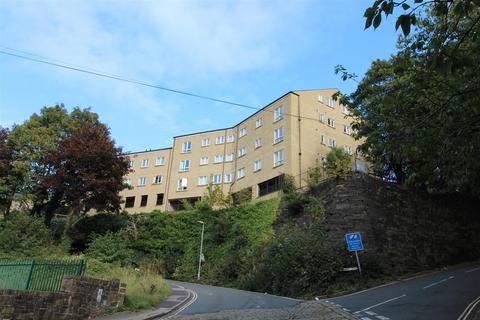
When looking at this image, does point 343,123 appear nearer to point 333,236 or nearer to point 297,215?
point 297,215

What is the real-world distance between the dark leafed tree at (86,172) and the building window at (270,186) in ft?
45.4

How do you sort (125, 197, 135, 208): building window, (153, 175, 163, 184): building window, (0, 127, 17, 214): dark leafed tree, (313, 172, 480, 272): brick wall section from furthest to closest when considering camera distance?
1. (125, 197, 135, 208): building window
2. (153, 175, 163, 184): building window
3. (0, 127, 17, 214): dark leafed tree
4. (313, 172, 480, 272): brick wall section

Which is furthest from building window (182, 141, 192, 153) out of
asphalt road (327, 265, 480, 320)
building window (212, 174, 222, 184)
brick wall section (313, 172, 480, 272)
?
asphalt road (327, 265, 480, 320)

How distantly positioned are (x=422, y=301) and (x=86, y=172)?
1224 inches

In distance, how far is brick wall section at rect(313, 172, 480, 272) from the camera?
3005cm

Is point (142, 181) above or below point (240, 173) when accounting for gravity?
above

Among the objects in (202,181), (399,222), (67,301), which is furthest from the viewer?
(202,181)

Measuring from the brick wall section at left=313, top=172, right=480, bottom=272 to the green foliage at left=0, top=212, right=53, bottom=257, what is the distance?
21940mm

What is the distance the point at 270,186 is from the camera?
4562 centimetres

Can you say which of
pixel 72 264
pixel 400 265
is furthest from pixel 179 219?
pixel 72 264

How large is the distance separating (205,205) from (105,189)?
10150 mm

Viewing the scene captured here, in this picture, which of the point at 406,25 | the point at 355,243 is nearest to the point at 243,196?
the point at 355,243

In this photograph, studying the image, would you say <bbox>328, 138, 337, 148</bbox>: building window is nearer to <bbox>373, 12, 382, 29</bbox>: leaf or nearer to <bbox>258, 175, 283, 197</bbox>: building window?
<bbox>258, 175, 283, 197</bbox>: building window

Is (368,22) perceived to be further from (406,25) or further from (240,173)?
(240,173)
